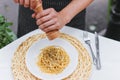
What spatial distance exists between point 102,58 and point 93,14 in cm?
129

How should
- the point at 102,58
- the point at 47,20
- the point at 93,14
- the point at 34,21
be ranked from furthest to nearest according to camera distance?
1. the point at 93,14
2. the point at 34,21
3. the point at 102,58
4. the point at 47,20

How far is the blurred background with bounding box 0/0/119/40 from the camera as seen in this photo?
2273 mm

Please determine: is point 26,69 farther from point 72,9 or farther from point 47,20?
point 72,9

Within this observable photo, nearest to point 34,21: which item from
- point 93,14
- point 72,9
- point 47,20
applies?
point 72,9

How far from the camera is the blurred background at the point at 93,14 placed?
2.27 meters

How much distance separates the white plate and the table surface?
0.09 m

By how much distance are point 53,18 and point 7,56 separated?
0.27 meters

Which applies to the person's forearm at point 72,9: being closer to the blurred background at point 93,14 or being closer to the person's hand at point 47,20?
the person's hand at point 47,20

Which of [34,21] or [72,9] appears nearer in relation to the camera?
[72,9]

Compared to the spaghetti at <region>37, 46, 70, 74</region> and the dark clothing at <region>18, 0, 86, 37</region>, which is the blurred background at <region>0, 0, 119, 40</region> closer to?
the dark clothing at <region>18, 0, 86, 37</region>

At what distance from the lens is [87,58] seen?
119cm

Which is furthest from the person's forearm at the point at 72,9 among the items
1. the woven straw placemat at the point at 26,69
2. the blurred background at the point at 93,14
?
the blurred background at the point at 93,14

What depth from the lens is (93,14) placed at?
249 cm

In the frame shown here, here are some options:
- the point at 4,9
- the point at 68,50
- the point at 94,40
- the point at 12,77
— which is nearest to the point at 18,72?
the point at 12,77
